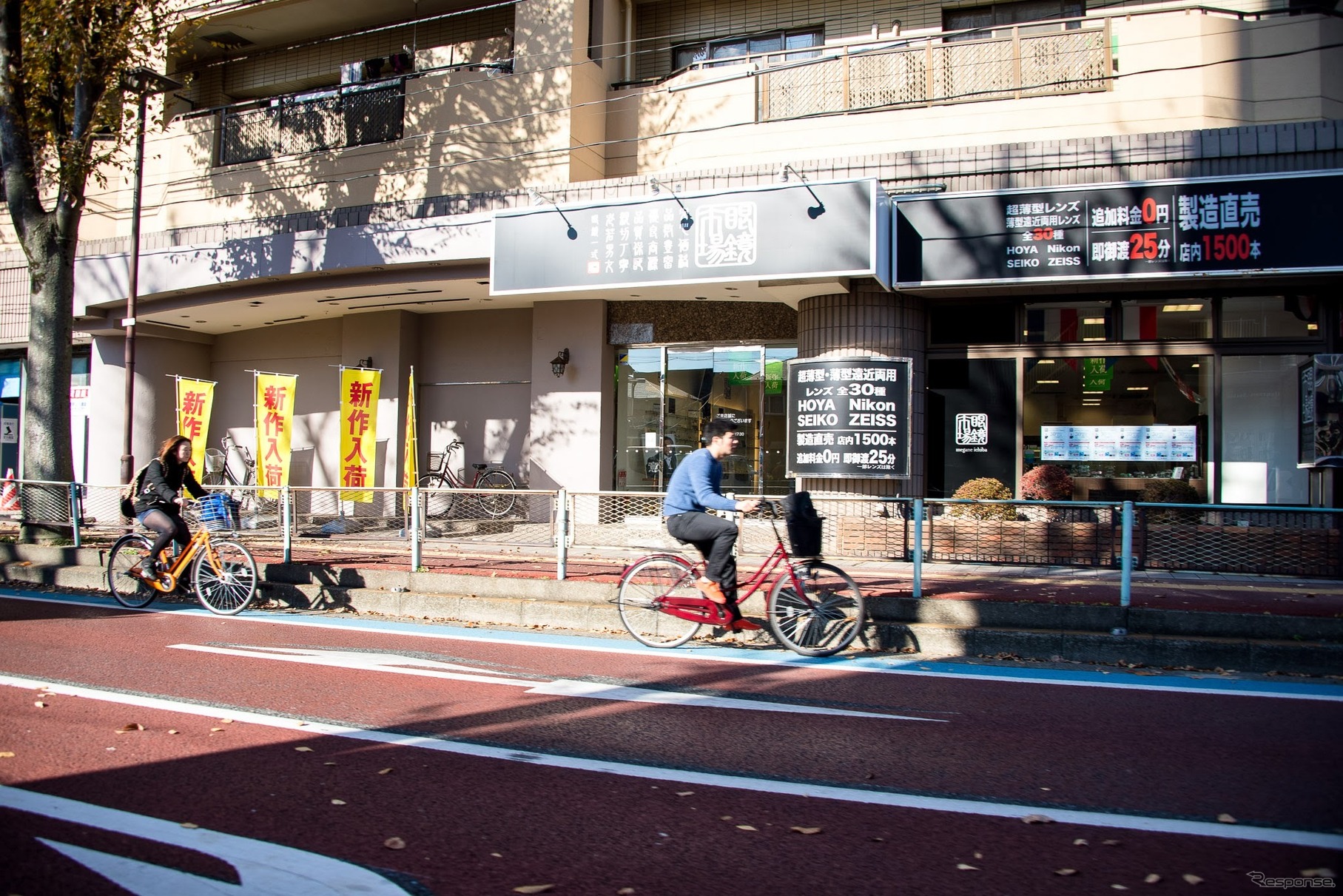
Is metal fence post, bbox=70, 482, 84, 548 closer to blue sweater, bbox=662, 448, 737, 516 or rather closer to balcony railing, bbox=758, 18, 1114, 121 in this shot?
blue sweater, bbox=662, 448, 737, 516

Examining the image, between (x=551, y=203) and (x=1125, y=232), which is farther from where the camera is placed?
(x=551, y=203)

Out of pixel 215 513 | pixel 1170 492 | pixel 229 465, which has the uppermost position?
pixel 229 465

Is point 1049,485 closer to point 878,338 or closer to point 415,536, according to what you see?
point 878,338

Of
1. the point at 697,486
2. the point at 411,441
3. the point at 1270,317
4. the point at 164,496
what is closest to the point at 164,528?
the point at 164,496

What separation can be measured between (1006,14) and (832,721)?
13.8 meters

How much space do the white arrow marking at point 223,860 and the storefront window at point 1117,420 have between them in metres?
12.1

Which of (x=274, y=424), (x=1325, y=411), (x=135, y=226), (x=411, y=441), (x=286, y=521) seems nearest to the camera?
(x=286, y=521)

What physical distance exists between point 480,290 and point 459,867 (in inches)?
543

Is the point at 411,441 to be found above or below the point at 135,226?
below

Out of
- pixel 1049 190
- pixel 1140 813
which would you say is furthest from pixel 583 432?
pixel 1140 813

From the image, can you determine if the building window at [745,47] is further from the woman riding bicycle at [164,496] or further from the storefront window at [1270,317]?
the woman riding bicycle at [164,496]

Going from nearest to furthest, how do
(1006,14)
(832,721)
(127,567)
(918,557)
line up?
(832,721), (918,557), (127,567), (1006,14)

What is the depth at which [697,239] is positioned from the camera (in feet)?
44.2

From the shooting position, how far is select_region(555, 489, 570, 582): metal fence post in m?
10.2
